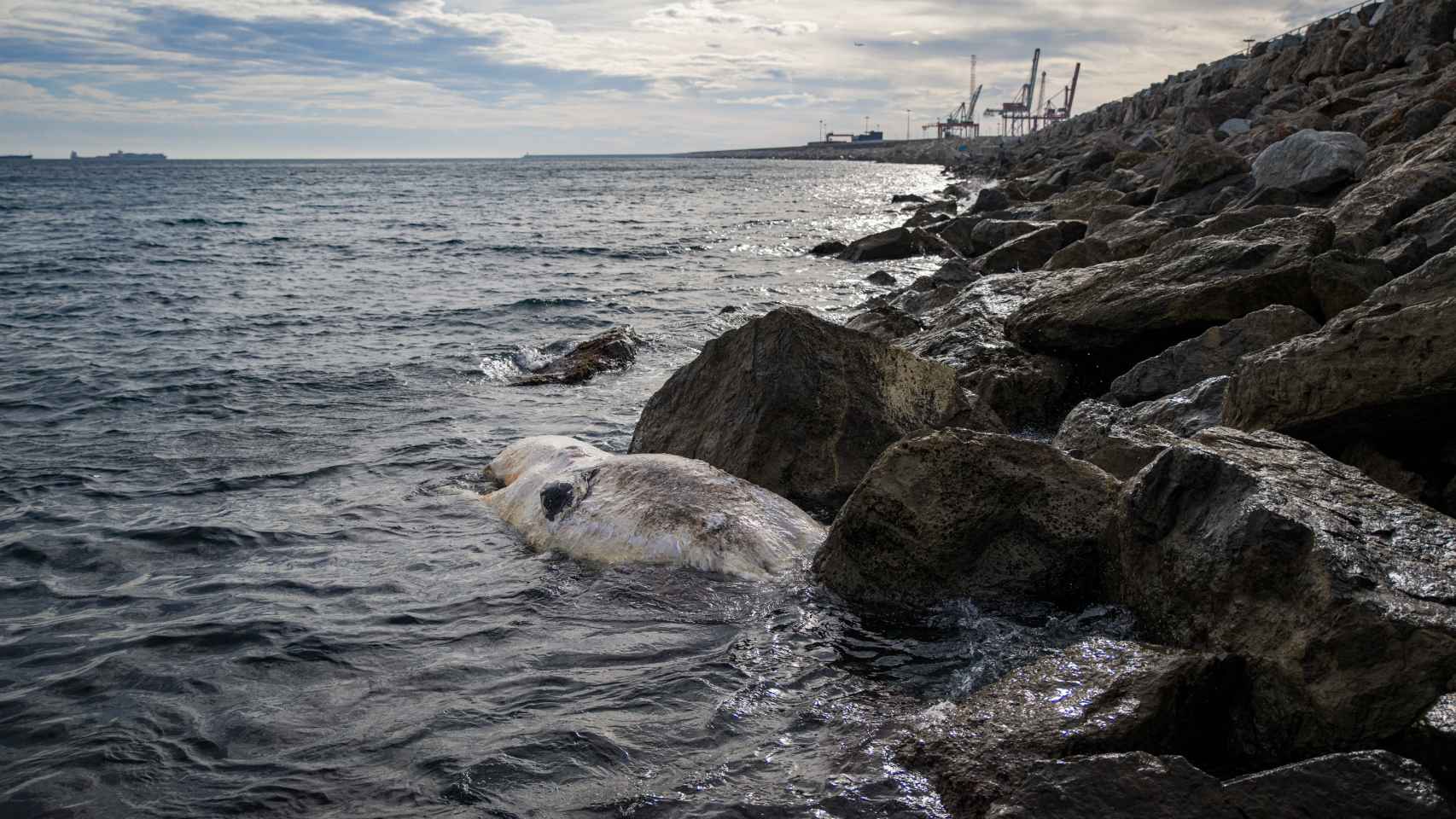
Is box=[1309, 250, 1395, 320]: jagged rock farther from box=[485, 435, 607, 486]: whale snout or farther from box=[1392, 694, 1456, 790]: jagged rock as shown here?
box=[485, 435, 607, 486]: whale snout

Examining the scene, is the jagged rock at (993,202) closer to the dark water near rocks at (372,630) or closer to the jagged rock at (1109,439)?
the dark water near rocks at (372,630)

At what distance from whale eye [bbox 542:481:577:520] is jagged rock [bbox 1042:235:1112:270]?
24.7 feet

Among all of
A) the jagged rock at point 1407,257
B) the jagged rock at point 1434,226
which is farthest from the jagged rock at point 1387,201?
the jagged rock at point 1407,257

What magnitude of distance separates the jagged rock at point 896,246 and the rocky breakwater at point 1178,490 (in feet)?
43.1

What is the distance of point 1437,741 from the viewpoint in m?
2.80

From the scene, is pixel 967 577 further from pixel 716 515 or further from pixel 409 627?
pixel 409 627

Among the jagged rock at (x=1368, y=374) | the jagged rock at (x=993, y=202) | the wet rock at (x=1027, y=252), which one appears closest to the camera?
the jagged rock at (x=1368, y=374)

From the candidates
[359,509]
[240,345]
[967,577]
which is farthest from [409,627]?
[240,345]

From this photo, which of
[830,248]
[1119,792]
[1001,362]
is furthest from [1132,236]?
[830,248]

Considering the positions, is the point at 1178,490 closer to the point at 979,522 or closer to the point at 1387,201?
the point at 979,522

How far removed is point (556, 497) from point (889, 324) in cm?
526

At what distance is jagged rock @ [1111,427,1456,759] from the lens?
3031mm

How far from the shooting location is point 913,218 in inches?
1178

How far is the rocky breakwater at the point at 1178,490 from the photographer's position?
9.88 ft
